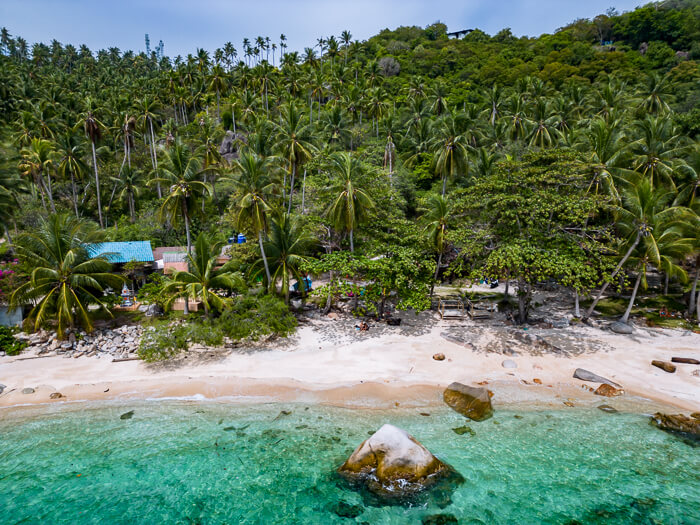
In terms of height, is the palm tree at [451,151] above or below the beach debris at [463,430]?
above

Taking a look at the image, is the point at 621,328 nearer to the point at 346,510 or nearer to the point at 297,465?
the point at 346,510

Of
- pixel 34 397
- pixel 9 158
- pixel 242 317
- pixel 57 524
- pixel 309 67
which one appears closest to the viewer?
pixel 57 524

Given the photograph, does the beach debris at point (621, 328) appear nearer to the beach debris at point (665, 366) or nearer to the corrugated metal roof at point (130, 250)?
the beach debris at point (665, 366)

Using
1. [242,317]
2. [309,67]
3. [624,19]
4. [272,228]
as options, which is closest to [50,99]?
[309,67]

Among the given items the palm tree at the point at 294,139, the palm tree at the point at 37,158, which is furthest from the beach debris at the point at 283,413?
the palm tree at the point at 37,158

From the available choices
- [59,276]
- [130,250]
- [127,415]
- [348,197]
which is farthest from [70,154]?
[127,415]

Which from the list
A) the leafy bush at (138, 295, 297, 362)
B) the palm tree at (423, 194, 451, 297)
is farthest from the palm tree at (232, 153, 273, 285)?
the palm tree at (423, 194, 451, 297)

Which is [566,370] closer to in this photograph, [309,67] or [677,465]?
[677,465]
